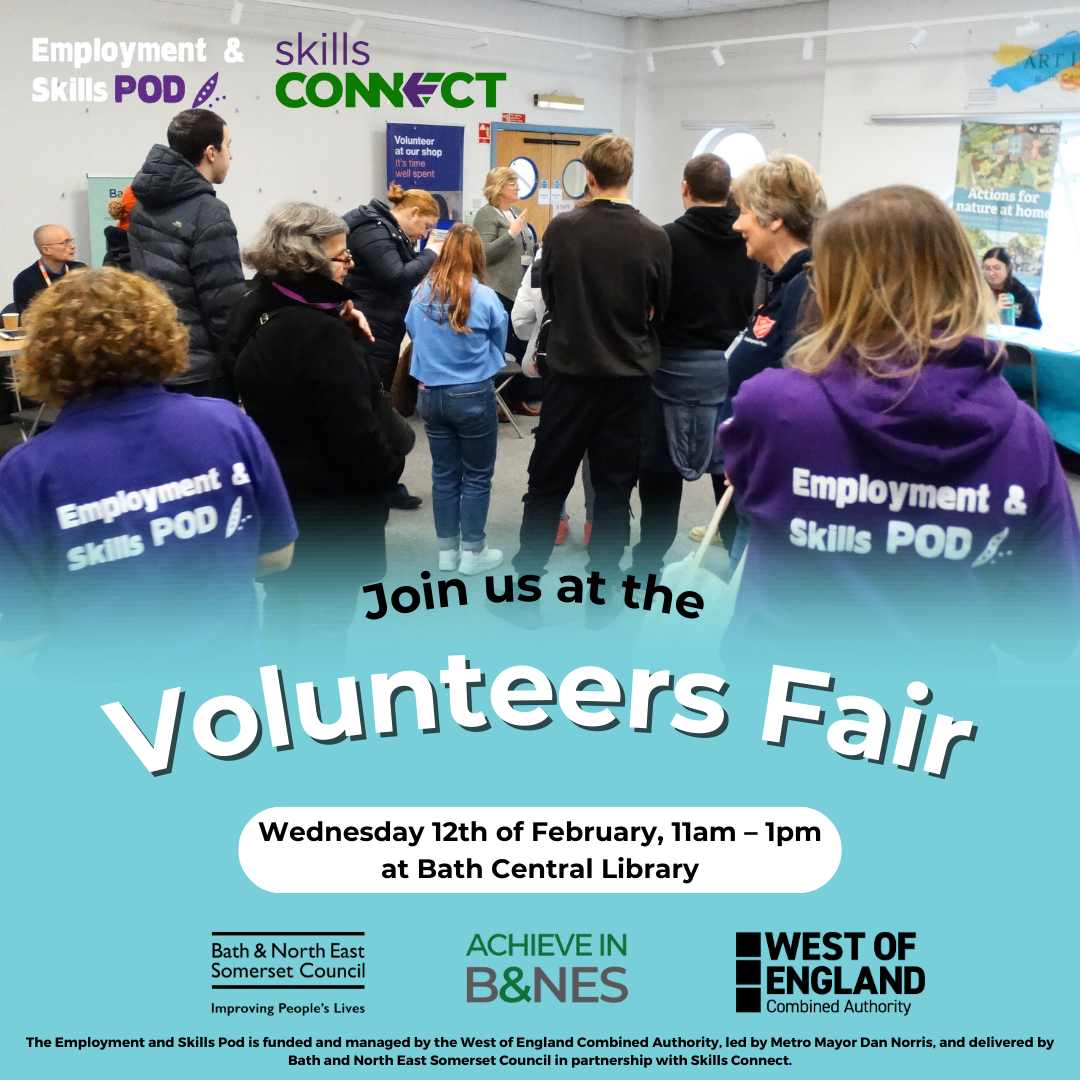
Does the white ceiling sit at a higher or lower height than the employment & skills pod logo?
higher

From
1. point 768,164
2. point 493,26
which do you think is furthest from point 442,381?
point 493,26

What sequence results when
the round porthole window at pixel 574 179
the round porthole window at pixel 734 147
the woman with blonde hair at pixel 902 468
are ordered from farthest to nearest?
1. the round porthole window at pixel 574 179
2. the round porthole window at pixel 734 147
3. the woman with blonde hair at pixel 902 468

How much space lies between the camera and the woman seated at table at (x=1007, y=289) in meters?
6.08

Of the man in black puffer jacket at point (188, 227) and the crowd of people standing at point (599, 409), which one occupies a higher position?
the man in black puffer jacket at point (188, 227)

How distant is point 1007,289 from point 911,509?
5.70 meters

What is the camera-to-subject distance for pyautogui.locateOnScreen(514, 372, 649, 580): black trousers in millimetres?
3322

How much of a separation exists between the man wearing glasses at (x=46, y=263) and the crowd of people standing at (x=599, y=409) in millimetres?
2562

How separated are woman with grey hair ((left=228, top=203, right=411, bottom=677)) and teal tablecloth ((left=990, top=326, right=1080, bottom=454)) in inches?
168

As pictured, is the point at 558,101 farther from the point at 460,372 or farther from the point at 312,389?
the point at 312,389

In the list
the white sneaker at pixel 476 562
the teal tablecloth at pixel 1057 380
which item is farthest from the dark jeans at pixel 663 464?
the teal tablecloth at pixel 1057 380

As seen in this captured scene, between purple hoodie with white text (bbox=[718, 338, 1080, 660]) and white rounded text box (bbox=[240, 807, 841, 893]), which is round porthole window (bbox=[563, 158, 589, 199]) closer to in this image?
purple hoodie with white text (bbox=[718, 338, 1080, 660])

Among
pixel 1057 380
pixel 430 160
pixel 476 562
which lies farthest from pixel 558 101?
pixel 476 562

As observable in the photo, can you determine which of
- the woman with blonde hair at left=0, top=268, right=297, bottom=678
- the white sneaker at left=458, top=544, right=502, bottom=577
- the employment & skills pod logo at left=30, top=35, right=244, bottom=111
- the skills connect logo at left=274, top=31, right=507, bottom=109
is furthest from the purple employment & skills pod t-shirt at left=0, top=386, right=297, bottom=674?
the skills connect logo at left=274, top=31, right=507, bottom=109

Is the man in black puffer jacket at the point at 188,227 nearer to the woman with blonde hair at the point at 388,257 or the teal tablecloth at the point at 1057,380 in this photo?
the woman with blonde hair at the point at 388,257
